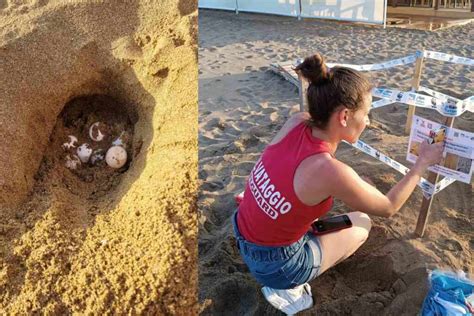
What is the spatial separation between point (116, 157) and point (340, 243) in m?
1.61

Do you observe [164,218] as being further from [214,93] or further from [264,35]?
[264,35]

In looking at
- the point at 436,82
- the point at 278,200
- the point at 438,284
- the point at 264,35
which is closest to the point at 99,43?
the point at 278,200

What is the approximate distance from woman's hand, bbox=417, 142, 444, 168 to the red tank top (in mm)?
443

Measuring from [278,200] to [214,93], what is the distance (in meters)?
3.28

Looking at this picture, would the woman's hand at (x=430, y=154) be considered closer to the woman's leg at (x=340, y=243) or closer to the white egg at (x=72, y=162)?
the woman's leg at (x=340, y=243)

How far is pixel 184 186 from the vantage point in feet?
8.55

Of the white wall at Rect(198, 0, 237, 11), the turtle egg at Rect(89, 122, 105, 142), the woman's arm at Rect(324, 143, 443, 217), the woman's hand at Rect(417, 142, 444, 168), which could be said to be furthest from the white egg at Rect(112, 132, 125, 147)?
the white wall at Rect(198, 0, 237, 11)

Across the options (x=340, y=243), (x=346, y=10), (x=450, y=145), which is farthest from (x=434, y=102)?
(x=346, y=10)

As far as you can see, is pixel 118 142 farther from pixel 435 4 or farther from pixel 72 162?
pixel 435 4

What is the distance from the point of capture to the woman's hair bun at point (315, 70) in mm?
1682

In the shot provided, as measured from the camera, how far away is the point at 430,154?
1.91m

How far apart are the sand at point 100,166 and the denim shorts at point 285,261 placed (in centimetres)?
41

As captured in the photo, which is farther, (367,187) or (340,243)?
(340,243)

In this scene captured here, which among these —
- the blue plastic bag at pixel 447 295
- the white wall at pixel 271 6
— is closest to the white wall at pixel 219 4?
the white wall at pixel 271 6
